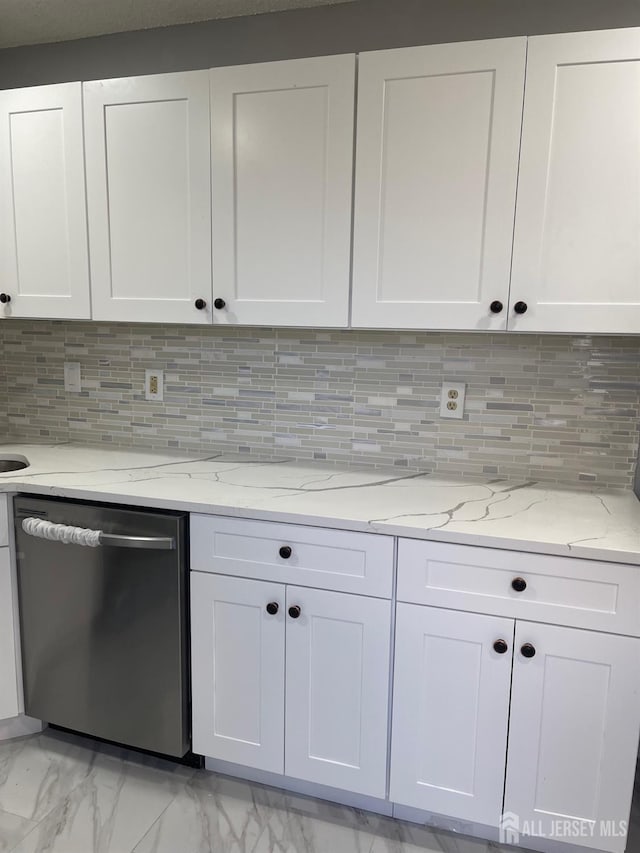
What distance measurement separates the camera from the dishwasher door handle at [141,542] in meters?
1.56

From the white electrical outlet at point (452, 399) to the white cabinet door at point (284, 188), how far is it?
454mm

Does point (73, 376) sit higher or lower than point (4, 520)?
higher

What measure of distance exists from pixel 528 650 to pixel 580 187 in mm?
1163

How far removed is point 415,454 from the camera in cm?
192

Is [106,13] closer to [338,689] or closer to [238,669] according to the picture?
[238,669]

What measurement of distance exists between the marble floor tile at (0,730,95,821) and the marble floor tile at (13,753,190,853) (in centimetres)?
3

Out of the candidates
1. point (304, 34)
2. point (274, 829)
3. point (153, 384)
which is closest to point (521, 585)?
point (274, 829)

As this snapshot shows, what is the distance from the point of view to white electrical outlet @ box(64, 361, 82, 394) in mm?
2270

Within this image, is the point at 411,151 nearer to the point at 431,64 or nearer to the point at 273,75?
the point at 431,64

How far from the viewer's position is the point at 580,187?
142cm

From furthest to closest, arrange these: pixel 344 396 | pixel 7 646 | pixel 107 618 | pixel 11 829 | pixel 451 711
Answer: pixel 344 396, pixel 7 646, pixel 107 618, pixel 11 829, pixel 451 711

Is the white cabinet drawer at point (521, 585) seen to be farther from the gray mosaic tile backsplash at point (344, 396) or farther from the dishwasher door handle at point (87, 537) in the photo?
the dishwasher door handle at point (87, 537)

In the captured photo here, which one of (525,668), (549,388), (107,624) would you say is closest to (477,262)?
(549,388)

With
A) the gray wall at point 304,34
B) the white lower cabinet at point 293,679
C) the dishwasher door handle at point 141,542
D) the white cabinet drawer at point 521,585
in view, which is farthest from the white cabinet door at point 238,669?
the gray wall at point 304,34
